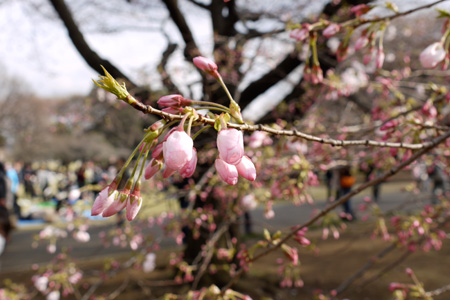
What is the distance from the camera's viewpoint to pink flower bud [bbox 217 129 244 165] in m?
0.80

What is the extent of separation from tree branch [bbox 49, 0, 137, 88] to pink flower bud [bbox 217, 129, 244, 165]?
11.5 feet

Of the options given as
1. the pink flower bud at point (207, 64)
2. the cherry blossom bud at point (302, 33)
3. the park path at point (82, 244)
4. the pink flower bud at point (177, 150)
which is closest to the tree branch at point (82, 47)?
the park path at point (82, 244)

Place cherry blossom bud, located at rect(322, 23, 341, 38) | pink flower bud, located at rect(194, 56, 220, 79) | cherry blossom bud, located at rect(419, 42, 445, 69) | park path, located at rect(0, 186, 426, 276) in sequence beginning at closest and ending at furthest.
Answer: pink flower bud, located at rect(194, 56, 220, 79), cherry blossom bud, located at rect(419, 42, 445, 69), cherry blossom bud, located at rect(322, 23, 341, 38), park path, located at rect(0, 186, 426, 276)

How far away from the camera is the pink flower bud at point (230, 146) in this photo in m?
0.80

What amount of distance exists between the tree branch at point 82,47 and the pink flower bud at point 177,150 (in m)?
3.48

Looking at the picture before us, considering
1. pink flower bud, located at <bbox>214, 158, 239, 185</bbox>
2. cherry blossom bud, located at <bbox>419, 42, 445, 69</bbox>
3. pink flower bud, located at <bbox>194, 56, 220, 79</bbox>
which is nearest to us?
pink flower bud, located at <bbox>214, 158, 239, 185</bbox>

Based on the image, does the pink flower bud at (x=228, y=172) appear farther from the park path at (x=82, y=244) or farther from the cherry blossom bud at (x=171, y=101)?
the park path at (x=82, y=244)

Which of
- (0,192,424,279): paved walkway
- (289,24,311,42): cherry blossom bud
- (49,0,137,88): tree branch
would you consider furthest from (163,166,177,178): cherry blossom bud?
(0,192,424,279): paved walkway

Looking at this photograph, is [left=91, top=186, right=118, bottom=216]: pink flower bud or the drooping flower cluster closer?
the drooping flower cluster

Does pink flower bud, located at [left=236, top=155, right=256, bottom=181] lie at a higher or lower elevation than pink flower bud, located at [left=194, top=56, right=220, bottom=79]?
lower

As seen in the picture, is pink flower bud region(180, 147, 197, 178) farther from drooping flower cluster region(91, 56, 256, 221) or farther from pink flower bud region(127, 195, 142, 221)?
pink flower bud region(127, 195, 142, 221)

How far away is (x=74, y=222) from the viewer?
142 inches

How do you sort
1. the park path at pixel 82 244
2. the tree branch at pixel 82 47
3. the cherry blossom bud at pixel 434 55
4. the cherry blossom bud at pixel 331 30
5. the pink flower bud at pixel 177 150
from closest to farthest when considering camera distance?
the pink flower bud at pixel 177 150, the cherry blossom bud at pixel 434 55, the cherry blossom bud at pixel 331 30, the tree branch at pixel 82 47, the park path at pixel 82 244

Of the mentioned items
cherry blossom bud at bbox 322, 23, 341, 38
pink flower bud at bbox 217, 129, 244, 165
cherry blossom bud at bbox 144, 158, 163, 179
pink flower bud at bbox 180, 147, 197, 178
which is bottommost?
cherry blossom bud at bbox 322, 23, 341, 38
